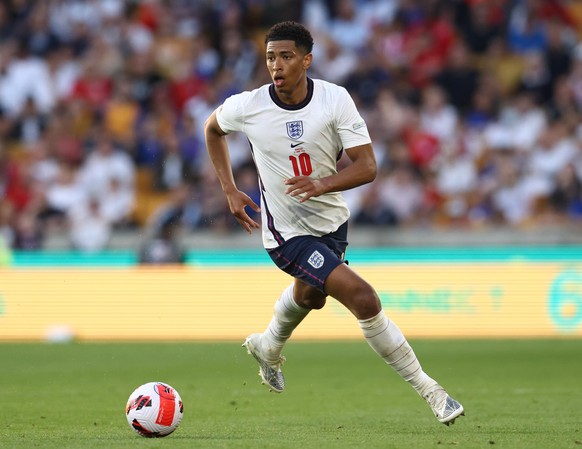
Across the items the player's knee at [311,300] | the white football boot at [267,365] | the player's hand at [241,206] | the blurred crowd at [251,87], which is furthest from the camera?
the blurred crowd at [251,87]

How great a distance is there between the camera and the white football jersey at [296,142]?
773cm

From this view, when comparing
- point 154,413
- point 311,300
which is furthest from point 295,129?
point 154,413

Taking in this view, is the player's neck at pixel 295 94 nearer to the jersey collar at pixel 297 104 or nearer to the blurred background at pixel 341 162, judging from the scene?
the jersey collar at pixel 297 104

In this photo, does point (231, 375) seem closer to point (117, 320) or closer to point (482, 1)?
point (117, 320)

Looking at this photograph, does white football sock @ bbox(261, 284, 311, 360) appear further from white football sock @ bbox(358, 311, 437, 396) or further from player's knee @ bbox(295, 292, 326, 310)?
white football sock @ bbox(358, 311, 437, 396)

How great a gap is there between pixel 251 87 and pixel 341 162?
2785mm

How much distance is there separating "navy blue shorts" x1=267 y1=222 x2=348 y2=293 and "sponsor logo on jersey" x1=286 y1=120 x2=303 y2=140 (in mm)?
680

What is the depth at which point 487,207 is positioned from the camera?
16.6 m

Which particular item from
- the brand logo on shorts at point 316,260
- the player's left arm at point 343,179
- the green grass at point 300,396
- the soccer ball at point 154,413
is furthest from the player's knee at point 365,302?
the soccer ball at point 154,413

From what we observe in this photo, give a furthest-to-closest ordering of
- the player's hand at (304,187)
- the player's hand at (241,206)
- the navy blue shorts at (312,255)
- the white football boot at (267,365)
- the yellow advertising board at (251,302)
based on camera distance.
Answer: the yellow advertising board at (251,302) → the white football boot at (267,365) → the player's hand at (241,206) → the navy blue shorts at (312,255) → the player's hand at (304,187)

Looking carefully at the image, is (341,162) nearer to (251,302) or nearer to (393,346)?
(251,302)

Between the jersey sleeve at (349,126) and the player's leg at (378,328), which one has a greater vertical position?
the jersey sleeve at (349,126)

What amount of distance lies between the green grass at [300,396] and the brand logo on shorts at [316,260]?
1066 millimetres

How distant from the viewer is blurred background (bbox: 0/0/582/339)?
15.7 m
